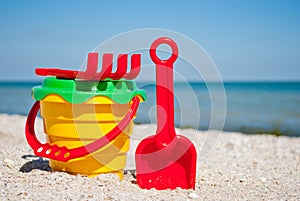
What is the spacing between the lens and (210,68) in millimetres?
2070

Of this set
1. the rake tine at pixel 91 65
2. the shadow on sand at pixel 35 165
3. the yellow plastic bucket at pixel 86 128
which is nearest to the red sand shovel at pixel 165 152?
the yellow plastic bucket at pixel 86 128

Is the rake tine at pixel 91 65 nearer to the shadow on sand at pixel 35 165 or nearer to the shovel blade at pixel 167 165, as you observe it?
the shovel blade at pixel 167 165

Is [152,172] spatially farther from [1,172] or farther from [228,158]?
[228,158]

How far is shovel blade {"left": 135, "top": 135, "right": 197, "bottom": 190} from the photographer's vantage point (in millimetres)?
1955

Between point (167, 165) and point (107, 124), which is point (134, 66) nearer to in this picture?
point (107, 124)

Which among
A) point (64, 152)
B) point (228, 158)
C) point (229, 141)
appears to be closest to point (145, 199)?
point (64, 152)

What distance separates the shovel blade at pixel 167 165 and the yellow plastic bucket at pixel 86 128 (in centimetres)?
14

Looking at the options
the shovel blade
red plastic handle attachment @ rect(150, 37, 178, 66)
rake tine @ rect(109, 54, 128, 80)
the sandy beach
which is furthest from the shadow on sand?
red plastic handle attachment @ rect(150, 37, 178, 66)

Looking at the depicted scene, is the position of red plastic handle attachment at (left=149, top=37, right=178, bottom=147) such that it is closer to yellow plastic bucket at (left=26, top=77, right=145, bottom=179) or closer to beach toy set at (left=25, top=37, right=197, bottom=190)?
beach toy set at (left=25, top=37, right=197, bottom=190)

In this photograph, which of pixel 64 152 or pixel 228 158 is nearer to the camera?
pixel 64 152

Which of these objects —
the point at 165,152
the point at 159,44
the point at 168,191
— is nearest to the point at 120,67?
the point at 159,44

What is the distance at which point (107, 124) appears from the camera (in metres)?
1.90

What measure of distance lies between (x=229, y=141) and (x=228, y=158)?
3.52ft

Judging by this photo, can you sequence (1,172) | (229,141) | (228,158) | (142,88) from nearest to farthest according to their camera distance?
(1,172) < (142,88) < (228,158) < (229,141)
